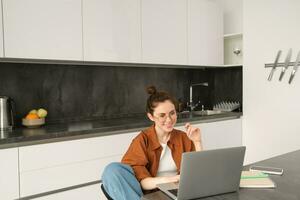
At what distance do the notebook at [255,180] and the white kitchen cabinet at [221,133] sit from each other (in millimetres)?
1693

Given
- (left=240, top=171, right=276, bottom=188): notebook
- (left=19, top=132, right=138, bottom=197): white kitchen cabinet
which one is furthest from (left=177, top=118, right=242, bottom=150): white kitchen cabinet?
(left=240, top=171, right=276, bottom=188): notebook

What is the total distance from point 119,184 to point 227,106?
2886 mm

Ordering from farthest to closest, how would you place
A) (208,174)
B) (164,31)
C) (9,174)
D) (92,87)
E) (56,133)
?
(164,31)
(92,87)
(56,133)
(9,174)
(208,174)

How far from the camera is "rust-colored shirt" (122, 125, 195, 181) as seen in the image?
1.42 meters

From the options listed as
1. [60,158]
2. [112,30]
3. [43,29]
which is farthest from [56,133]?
[112,30]

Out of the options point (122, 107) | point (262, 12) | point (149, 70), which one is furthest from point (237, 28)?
Answer: point (122, 107)

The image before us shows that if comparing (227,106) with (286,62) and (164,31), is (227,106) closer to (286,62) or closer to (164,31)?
(286,62)

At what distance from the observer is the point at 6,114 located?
89.5 inches

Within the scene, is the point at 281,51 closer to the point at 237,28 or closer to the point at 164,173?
Answer: the point at 237,28

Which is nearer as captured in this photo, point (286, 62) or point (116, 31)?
point (116, 31)

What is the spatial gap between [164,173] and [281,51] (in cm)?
223

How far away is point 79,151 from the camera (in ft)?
7.29

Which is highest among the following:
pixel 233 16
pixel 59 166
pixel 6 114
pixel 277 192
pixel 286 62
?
pixel 233 16

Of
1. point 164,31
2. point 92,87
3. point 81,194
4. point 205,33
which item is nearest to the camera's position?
point 81,194
